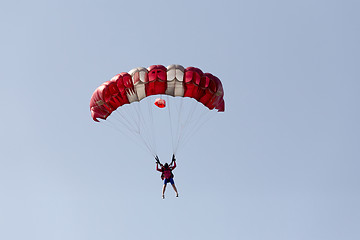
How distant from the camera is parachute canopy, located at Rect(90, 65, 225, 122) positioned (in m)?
28.4

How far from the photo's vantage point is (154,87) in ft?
94.5

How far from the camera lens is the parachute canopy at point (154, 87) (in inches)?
1118

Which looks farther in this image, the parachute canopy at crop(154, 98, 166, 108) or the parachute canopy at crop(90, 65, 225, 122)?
the parachute canopy at crop(154, 98, 166, 108)

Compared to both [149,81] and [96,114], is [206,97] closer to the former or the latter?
[149,81]

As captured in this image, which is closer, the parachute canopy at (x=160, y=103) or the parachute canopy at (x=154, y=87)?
the parachute canopy at (x=154, y=87)

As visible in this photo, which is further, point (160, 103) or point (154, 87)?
point (160, 103)

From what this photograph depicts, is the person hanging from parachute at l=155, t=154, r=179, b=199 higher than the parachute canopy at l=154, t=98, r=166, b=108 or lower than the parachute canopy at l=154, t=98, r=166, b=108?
lower

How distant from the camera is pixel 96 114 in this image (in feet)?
96.0

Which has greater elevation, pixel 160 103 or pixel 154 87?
pixel 154 87

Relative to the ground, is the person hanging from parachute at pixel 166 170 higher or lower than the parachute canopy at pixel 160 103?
lower

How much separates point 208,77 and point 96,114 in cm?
504

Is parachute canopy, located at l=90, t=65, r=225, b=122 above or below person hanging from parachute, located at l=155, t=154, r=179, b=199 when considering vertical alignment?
above

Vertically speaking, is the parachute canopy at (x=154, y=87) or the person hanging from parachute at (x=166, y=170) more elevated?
the parachute canopy at (x=154, y=87)

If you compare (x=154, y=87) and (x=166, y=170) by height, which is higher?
(x=154, y=87)
